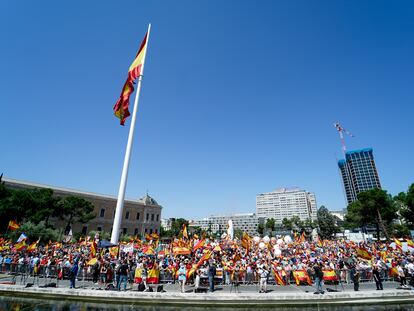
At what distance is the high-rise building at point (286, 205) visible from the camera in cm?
18138

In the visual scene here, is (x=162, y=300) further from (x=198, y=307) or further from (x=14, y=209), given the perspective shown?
(x=14, y=209)

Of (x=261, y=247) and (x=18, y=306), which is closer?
(x=18, y=306)

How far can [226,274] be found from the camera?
14.7 m

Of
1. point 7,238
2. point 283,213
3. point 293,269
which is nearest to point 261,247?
point 293,269

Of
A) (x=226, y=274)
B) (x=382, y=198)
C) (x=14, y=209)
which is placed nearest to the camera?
(x=226, y=274)

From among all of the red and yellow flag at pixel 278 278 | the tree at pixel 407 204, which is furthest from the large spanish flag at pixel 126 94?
the tree at pixel 407 204

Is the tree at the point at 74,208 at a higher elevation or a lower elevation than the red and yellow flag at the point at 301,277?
higher

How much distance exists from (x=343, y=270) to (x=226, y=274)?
7.61 m

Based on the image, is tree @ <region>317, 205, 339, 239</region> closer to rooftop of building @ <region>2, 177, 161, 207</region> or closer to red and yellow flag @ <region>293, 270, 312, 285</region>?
rooftop of building @ <region>2, 177, 161, 207</region>

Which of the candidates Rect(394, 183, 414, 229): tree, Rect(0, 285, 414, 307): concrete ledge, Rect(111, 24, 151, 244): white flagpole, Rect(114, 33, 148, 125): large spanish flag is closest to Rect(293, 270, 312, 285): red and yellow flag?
Rect(0, 285, 414, 307): concrete ledge

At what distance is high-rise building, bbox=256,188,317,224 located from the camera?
18138cm

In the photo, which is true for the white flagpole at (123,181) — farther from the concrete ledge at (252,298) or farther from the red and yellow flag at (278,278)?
the red and yellow flag at (278,278)

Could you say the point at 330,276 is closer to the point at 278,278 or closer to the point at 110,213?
the point at 278,278

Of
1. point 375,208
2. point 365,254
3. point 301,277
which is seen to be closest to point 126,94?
point 301,277
